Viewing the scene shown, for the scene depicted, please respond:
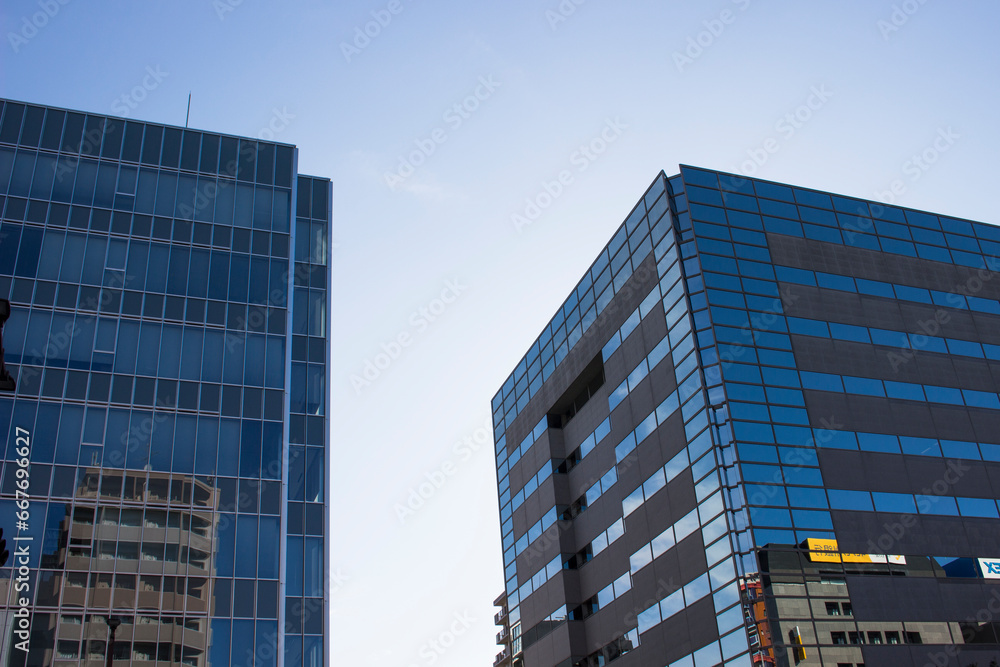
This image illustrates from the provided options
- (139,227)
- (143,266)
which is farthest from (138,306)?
(139,227)

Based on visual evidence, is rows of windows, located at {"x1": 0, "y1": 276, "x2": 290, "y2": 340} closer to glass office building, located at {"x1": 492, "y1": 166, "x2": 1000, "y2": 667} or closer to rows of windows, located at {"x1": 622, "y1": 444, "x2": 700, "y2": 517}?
glass office building, located at {"x1": 492, "y1": 166, "x2": 1000, "y2": 667}

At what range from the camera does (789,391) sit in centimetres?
4047

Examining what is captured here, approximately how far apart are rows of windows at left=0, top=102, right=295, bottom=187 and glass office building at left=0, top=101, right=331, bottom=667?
10 cm

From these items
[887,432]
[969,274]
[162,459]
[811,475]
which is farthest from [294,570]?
[969,274]

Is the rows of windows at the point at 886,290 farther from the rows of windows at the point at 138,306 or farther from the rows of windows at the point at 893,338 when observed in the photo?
the rows of windows at the point at 138,306

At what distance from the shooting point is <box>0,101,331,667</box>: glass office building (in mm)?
35406

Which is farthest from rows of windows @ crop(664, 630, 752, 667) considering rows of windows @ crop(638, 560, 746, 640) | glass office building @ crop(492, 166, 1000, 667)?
rows of windows @ crop(638, 560, 746, 640)

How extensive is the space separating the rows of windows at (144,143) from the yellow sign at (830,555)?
105 ft

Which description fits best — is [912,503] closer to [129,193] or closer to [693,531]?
[693,531]

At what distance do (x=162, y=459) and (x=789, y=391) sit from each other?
2788 cm

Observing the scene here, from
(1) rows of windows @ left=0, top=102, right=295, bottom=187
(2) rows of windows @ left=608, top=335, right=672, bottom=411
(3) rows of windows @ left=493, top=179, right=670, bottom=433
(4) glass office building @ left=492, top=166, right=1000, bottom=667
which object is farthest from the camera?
(3) rows of windows @ left=493, top=179, right=670, bottom=433

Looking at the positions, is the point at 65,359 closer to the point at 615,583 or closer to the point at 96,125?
the point at 96,125

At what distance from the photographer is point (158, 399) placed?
131ft

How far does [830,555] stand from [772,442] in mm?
5133
